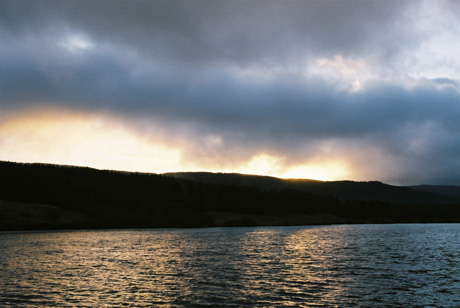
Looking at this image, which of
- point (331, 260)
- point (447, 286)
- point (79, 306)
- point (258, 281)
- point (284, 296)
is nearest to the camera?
point (79, 306)

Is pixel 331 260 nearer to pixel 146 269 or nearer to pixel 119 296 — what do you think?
pixel 146 269

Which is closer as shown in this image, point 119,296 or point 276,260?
point 119,296

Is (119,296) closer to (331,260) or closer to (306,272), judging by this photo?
(306,272)

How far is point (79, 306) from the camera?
112 ft

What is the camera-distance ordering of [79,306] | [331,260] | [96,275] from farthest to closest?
[331,260], [96,275], [79,306]

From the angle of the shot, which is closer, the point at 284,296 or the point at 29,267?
the point at 284,296

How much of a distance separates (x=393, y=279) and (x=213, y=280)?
21350 mm

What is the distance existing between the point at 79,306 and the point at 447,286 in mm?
37094

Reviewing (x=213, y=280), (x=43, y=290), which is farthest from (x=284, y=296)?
(x=43, y=290)

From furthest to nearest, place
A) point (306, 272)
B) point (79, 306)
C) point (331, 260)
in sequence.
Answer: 1. point (331, 260)
2. point (306, 272)
3. point (79, 306)

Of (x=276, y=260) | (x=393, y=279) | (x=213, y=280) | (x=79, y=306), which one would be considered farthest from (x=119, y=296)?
(x=276, y=260)

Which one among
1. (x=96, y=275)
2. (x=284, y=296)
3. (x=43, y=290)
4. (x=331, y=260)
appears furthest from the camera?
(x=331, y=260)

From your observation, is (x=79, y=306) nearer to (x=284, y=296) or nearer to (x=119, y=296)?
(x=119, y=296)

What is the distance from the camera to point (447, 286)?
4400 cm
